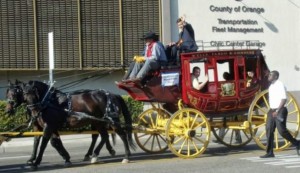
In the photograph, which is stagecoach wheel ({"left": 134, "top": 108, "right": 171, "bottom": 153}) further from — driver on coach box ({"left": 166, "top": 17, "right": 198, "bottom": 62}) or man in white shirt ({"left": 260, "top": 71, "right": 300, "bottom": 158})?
man in white shirt ({"left": 260, "top": 71, "right": 300, "bottom": 158})

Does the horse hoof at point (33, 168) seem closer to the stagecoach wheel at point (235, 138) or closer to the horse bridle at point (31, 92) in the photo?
the horse bridle at point (31, 92)

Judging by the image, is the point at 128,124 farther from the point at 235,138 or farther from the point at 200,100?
the point at 235,138

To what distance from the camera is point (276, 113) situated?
12133 millimetres

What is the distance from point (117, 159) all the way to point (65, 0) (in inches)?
363

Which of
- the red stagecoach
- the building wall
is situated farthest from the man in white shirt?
the building wall

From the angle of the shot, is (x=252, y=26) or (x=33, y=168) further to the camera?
(x=252, y=26)

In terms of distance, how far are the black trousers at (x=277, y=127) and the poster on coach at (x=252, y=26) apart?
8808mm

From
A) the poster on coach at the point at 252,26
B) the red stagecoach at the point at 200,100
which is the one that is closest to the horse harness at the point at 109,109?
the red stagecoach at the point at 200,100

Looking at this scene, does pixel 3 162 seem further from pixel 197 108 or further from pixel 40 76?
pixel 40 76

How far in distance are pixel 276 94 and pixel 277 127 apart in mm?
653

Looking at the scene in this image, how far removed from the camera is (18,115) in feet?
59.3

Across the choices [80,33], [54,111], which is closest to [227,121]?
[54,111]

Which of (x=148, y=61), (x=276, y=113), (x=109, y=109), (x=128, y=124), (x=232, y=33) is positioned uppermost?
(x=232, y=33)

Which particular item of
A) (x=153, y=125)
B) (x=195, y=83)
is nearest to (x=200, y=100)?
(x=195, y=83)
